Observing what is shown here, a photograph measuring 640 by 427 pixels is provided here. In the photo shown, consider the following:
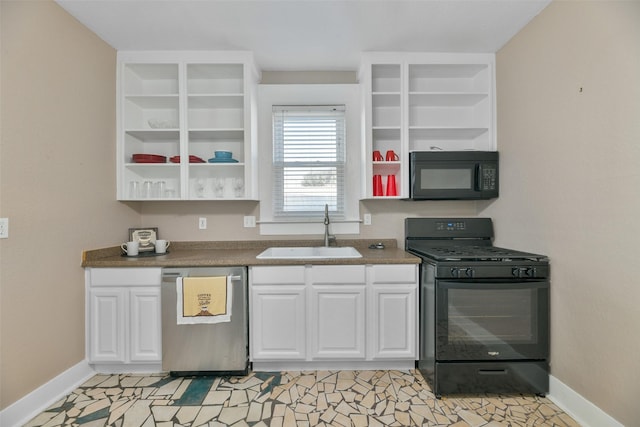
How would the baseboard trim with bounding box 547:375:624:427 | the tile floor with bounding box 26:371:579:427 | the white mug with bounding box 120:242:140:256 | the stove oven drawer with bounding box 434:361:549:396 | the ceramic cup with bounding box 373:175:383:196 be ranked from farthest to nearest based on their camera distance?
the ceramic cup with bounding box 373:175:383:196, the white mug with bounding box 120:242:140:256, the stove oven drawer with bounding box 434:361:549:396, the tile floor with bounding box 26:371:579:427, the baseboard trim with bounding box 547:375:624:427

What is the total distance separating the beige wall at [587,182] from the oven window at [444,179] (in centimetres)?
39

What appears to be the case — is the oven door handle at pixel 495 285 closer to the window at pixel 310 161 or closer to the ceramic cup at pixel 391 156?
the window at pixel 310 161

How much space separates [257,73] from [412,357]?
107 inches

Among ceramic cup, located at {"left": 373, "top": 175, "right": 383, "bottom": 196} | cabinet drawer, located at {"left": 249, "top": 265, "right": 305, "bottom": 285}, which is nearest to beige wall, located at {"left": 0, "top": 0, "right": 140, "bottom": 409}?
cabinet drawer, located at {"left": 249, "top": 265, "right": 305, "bottom": 285}

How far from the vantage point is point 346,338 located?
205 cm

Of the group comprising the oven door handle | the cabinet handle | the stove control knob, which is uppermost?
the stove control knob

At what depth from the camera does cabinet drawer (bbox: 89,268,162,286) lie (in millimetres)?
2023

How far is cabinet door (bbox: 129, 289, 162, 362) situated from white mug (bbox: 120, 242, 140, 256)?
15.2 inches

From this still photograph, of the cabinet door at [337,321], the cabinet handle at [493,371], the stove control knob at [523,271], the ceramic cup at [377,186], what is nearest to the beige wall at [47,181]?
the cabinet door at [337,321]

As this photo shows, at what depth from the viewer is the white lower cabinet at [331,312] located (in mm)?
2051

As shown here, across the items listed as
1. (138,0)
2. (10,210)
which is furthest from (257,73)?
(10,210)

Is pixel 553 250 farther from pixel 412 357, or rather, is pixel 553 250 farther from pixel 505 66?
pixel 505 66

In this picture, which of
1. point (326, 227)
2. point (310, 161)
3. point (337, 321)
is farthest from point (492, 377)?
point (310, 161)

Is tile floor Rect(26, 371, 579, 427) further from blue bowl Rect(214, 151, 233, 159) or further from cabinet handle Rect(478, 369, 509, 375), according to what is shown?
blue bowl Rect(214, 151, 233, 159)
